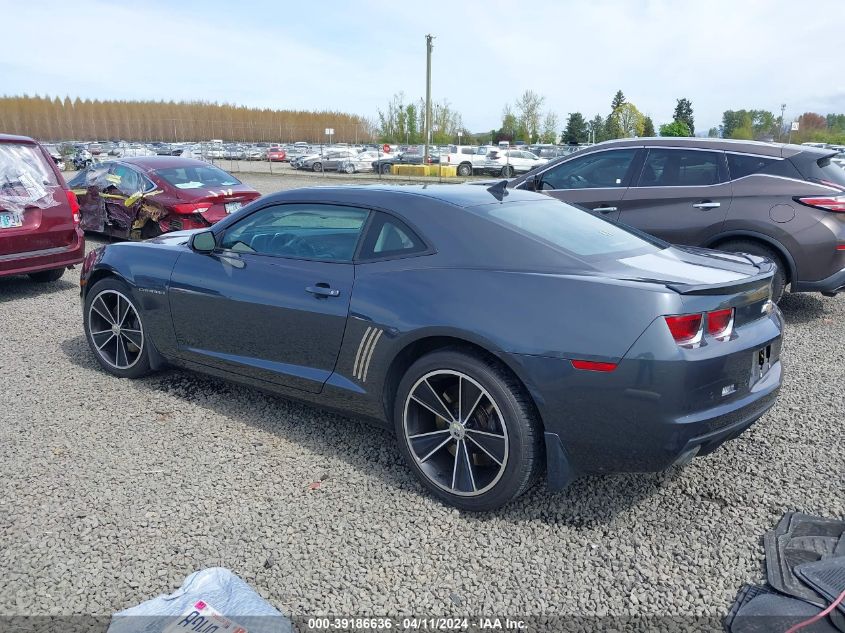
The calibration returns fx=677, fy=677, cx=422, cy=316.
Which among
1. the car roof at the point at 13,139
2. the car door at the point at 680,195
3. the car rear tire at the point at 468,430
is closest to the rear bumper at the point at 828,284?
the car door at the point at 680,195

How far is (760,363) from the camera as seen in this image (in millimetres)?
3045

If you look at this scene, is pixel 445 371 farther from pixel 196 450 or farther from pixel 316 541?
pixel 196 450

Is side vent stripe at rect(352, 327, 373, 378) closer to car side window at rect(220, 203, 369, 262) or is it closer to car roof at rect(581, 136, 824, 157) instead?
car side window at rect(220, 203, 369, 262)

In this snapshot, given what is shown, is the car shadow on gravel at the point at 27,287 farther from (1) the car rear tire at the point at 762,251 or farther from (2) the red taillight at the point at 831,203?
(2) the red taillight at the point at 831,203

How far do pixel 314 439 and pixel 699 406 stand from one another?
212 cm

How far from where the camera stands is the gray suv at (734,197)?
235 inches

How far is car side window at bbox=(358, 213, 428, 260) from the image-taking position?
3.38 m

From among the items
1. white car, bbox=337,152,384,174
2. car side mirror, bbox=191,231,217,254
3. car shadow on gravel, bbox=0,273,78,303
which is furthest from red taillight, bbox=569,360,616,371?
white car, bbox=337,152,384,174

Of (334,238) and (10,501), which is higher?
(334,238)

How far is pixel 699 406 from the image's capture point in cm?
272

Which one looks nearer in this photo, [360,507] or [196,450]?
[360,507]

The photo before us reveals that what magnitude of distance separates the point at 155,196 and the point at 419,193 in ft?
23.9

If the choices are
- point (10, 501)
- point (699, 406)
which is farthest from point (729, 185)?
point (10, 501)

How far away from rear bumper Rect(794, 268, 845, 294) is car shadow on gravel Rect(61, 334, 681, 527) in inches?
138
